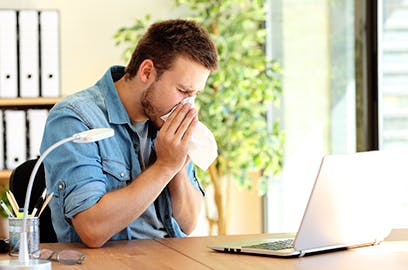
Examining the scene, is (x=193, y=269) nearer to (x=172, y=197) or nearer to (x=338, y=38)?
(x=172, y=197)

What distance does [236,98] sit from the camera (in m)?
4.36

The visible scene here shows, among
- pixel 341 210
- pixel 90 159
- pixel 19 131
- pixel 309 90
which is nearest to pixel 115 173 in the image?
pixel 90 159

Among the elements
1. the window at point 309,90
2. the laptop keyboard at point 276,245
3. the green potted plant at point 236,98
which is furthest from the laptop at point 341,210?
the green potted plant at point 236,98

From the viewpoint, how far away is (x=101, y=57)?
4.52 metres

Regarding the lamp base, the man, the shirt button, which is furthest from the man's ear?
the lamp base

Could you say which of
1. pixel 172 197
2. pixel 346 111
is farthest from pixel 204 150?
pixel 346 111

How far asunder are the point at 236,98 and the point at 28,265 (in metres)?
2.61

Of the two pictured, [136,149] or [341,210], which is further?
[136,149]

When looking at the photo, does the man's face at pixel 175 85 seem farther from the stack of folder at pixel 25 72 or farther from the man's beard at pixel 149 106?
the stack of folder at pixel 25 72

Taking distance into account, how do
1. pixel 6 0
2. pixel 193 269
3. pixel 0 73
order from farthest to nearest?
pixel 6 0, pixel 0 73, pixel 193 269

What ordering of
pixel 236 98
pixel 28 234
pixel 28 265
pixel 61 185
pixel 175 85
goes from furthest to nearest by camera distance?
pixel 236 98
pixel 175 85
pixel 61 185
pixel 28 234
pixel 28 265

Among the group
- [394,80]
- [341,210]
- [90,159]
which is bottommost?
[341,210]

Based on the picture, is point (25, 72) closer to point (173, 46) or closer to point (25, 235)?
point (173, 46)

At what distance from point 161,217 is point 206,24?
2092mm
